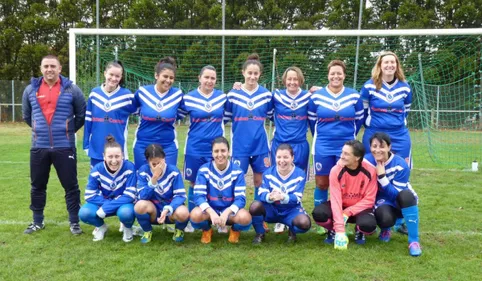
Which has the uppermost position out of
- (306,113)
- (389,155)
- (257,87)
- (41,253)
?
(257,87)

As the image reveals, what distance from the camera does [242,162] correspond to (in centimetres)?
425

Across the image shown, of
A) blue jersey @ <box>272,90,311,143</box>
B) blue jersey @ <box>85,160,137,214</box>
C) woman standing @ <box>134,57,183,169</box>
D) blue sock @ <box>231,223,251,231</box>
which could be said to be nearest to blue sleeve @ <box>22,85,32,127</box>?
blue jersey @ <box>85,160,137,214</box>

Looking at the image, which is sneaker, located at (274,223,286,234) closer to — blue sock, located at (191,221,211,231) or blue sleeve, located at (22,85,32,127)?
blue sock, located at (191,221,211,231)

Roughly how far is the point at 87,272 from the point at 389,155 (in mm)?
2785

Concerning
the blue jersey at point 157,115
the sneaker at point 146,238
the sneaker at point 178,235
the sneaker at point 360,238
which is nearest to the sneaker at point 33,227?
the sneaker at point 146,238

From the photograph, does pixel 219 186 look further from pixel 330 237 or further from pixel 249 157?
pixel 330 237

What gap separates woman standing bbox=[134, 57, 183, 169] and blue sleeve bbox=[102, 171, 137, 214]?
270 millimetres

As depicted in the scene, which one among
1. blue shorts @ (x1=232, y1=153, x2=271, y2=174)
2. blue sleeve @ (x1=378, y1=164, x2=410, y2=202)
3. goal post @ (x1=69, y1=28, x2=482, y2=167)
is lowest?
blue sleeve @ (x1=378, y1=164, x2=410, y2=202)

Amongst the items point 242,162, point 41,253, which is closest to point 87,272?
point 41,253

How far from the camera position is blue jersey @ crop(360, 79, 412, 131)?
13.5 feet

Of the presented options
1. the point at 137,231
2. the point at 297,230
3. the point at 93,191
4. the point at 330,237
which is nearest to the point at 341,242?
the point at 330,237

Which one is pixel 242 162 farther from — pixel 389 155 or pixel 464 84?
pixel 464 84

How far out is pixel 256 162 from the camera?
4.28m

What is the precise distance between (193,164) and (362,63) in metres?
9.66
